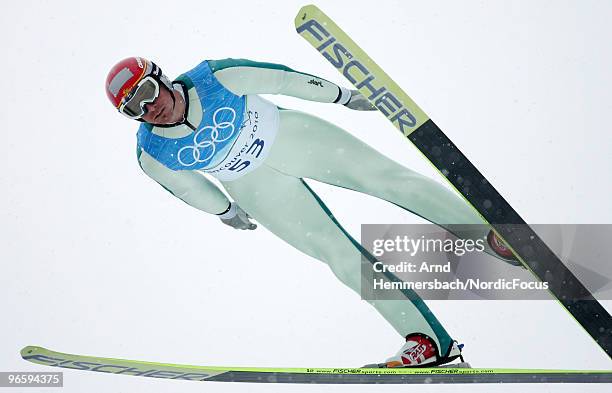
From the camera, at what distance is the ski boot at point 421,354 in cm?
290

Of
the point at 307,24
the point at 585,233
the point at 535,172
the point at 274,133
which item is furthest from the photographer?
the point at 535,172

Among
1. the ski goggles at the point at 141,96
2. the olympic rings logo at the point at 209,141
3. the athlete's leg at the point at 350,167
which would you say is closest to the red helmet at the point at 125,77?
the ski goggles at the point at 141,96

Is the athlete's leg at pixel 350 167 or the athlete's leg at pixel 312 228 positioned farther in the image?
the athlete's leg at pixel 312 228

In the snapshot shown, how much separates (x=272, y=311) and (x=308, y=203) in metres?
0.93

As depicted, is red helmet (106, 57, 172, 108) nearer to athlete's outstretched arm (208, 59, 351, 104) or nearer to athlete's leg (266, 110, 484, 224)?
athlete's outstretched arm (208, 59, 351, 104)

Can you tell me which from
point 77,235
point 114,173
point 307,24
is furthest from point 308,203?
point 77,235

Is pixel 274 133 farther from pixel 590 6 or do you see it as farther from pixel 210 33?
pixel 590 6

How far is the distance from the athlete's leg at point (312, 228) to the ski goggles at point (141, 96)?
571 millimetres

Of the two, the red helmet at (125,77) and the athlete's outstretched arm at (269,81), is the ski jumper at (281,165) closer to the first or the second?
the athlete's outstretched arm at (269,81)

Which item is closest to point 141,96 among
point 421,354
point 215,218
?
point 215,218

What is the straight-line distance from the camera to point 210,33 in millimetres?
3859

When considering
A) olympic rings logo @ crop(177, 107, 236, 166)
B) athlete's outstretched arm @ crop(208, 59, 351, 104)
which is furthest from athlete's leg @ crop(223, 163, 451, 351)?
athlete's outstretched arm @ crop(208, 59, 351, 104)

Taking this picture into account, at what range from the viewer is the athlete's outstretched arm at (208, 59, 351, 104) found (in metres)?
2.70

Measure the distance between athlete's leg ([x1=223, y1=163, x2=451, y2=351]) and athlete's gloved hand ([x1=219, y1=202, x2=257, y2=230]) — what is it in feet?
0.29
